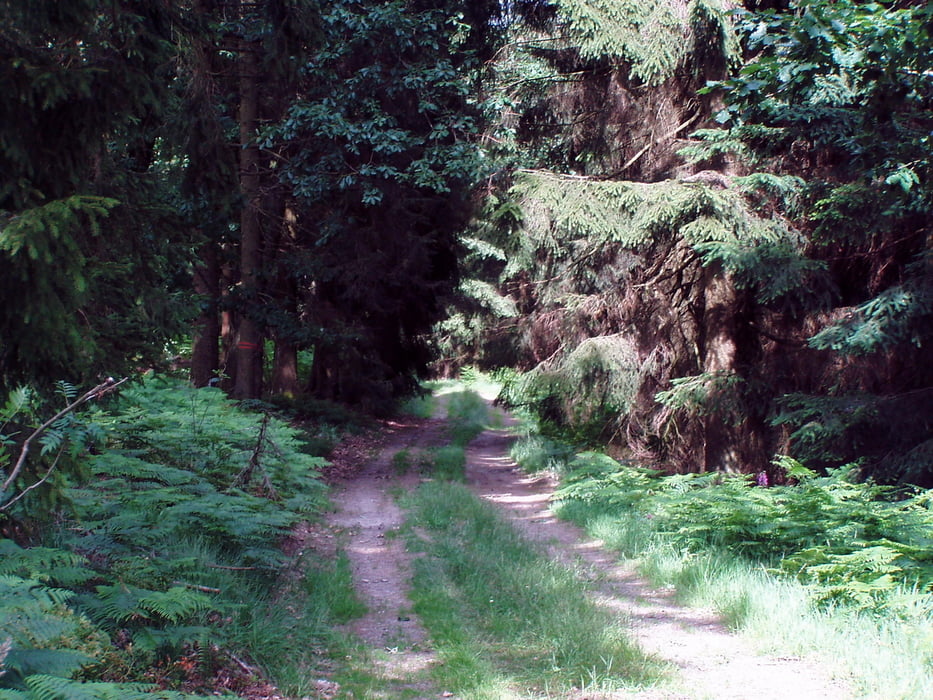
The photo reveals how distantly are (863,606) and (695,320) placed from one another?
8.18m

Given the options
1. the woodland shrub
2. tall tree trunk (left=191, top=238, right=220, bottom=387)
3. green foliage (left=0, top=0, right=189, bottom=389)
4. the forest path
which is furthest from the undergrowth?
tall tree trunk (left=191, top=238, right=220, bottom=387)

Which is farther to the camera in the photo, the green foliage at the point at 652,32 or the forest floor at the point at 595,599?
the green foliage at the point at 652,32

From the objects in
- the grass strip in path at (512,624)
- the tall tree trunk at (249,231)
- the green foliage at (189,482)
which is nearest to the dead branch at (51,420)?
the green foliage at (189,482)

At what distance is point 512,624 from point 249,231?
11.6 meters

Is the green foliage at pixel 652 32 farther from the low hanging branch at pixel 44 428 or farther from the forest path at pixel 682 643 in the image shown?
the low hanging branch at pixel 44 428

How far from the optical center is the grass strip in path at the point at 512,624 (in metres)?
4.56

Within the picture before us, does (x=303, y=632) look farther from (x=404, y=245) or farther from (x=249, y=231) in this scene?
(x=404, y=245)

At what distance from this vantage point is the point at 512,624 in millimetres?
5543

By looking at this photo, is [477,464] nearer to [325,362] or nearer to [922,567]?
[325,362]

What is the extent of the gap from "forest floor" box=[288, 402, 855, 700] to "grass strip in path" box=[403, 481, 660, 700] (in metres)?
0.16

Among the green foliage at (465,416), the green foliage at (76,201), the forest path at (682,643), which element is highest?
the green foliage at (76,201)

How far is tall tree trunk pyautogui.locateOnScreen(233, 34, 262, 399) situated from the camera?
565 inches

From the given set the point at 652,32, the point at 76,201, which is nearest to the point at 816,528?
the point at 76,201

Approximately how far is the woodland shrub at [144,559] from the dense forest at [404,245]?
0.03 m
